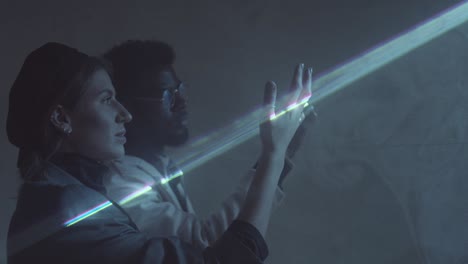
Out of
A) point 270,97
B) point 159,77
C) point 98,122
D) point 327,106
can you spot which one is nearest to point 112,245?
point 98,122

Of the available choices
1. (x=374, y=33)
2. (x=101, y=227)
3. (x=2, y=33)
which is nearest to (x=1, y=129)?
(x=2, y=33)

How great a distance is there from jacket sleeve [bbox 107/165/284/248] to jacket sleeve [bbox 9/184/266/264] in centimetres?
10

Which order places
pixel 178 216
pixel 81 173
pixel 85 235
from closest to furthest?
pixel 85 235 < pixel 81 173 < pixel 178 216

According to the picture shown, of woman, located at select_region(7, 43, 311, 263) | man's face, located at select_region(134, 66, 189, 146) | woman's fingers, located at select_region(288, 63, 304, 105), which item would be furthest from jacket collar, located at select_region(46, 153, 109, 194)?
woman's fingers, located at select_region(288, 63, 304, 105)

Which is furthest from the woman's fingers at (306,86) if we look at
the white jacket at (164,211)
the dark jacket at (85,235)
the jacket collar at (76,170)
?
the jacket collar at (76,170)

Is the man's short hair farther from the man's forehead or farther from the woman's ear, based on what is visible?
the woman's ear

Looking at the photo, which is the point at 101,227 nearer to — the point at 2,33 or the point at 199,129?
the point at 199,129

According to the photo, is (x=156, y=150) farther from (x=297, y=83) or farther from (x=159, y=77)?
(x=297, y=83)

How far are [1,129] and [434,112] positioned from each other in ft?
3.85

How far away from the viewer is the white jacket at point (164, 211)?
33.6 inches

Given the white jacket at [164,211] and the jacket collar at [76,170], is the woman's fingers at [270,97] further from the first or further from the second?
the jacket collar at [76,170]

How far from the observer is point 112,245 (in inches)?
27.0

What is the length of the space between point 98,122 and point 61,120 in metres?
0.07

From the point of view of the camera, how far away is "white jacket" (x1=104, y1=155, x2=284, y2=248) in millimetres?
854
